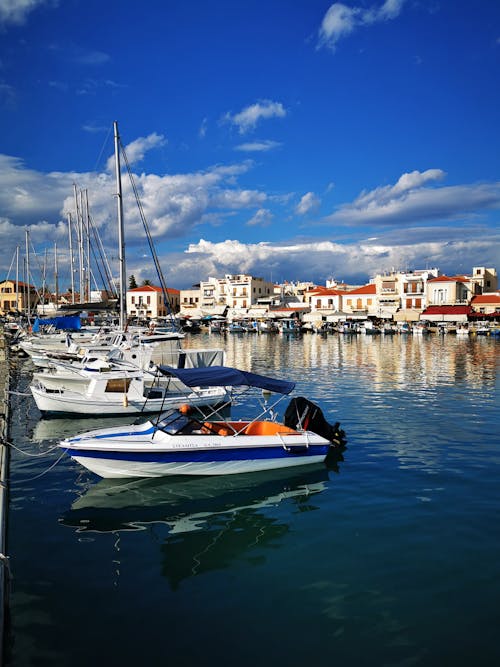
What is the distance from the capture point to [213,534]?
1105cm

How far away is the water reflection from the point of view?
10203mm

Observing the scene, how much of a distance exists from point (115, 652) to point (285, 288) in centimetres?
13626

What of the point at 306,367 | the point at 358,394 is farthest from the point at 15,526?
the point at 306,367

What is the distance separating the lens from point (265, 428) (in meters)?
15.8

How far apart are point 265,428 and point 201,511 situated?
4.08m

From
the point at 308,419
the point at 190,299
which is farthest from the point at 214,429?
the point at 190,299

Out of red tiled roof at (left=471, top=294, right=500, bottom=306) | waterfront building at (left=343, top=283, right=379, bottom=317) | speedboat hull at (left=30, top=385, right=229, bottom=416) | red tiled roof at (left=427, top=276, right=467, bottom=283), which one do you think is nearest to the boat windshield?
speedboat hull at (left=30, top=385, right=229, bottom=416)

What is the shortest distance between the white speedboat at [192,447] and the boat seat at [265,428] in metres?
0.03

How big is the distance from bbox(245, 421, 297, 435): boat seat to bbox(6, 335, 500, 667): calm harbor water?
1.41m

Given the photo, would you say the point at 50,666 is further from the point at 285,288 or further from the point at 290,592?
the point at 285,288

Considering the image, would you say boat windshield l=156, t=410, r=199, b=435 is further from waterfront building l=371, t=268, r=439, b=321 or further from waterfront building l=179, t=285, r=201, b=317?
waterfront building l=179, t=285, r=201, b=317

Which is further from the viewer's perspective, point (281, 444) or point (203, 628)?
point (281, 444)

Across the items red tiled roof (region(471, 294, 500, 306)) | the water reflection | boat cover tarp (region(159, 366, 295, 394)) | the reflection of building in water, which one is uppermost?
red tiled roof (region(471, 294, 500, 306))

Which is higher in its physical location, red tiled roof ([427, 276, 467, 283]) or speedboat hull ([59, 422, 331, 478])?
red tiled roof ([427, 276, 467, 283])
